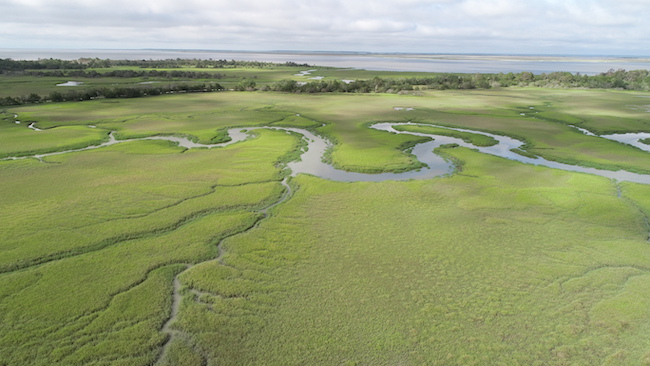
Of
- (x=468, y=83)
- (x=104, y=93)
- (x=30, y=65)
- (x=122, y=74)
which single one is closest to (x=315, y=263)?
(x=104, y=93)

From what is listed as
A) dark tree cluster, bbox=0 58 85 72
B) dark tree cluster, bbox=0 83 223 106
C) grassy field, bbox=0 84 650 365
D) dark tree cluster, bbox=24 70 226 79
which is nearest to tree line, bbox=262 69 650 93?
dark tree cluster, bbox=0 83 223 106

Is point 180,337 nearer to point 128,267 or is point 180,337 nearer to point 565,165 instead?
point 128,267

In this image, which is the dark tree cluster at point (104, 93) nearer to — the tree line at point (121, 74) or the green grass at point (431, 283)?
the tree line at point (121, 74)

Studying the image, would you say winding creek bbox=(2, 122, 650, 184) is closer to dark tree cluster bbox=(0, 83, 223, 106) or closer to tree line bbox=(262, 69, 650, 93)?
dark tree cluster bbox=(0, 83, 223, 106)

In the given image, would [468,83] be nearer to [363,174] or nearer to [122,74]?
[363,174]

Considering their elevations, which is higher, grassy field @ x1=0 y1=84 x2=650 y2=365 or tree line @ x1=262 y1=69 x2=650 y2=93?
tree line @ x1=262 y1=69 x2=650 y2=93

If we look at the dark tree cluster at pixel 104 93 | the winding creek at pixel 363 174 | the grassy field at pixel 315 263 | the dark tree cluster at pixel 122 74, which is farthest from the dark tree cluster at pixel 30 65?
the grassy field at pixel 315 263
